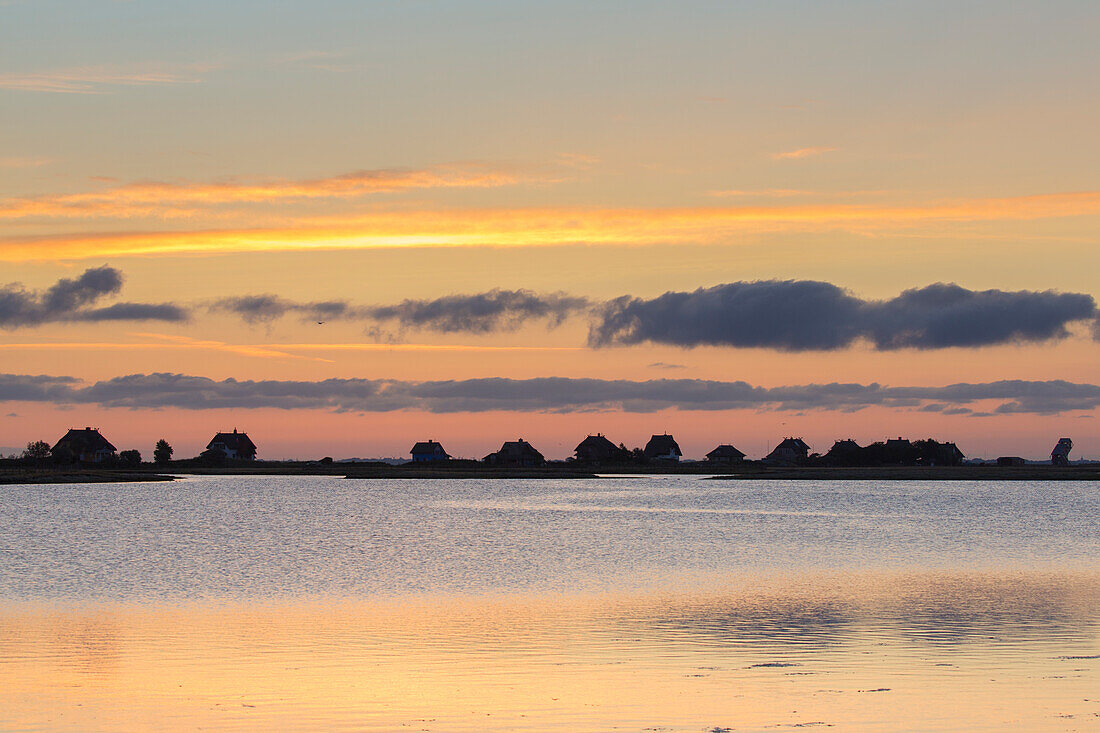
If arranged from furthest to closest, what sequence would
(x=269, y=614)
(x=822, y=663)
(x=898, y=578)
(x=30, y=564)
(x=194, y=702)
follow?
(x=30, y=564) < (x=898, y=578) < (x=269, y=614) < (x=822, y=663) < (x=194, y=702)

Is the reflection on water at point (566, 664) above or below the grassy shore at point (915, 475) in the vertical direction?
below

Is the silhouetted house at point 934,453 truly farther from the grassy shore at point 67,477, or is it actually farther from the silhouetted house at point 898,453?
the grassy shore at point 67,477

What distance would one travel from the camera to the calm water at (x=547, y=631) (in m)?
17.3

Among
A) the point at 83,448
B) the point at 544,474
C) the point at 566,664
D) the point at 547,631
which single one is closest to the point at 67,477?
the point at 83,448

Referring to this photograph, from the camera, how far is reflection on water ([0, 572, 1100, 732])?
1681 centimetres

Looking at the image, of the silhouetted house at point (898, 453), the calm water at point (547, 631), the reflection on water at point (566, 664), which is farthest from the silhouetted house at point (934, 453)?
the reflection on water at point (566, 664)

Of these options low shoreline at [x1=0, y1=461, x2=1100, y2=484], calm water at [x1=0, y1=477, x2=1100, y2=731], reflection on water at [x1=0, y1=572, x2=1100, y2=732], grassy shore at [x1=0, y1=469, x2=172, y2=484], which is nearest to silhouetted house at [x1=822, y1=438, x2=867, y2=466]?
low shoreline at [x1=0, y1=461, x2=1100, y2=484]

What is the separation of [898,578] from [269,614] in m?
20.1

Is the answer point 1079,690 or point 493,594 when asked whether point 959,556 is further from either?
point 1079,690

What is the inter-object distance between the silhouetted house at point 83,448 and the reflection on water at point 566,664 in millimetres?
152833

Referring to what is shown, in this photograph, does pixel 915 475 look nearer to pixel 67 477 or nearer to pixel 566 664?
pixel 67 477

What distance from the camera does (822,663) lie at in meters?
21.0

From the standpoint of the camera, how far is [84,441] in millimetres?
175500

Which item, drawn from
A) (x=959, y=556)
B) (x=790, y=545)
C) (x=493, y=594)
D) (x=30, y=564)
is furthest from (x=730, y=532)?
(x=30, y=564)
